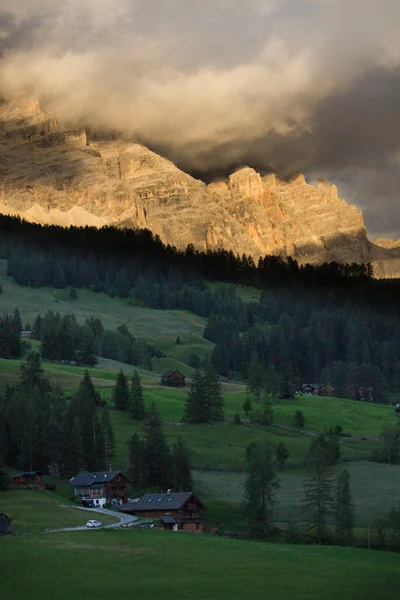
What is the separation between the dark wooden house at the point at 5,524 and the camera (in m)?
85.2

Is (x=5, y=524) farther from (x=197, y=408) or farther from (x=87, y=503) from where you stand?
(x=197, y=408)

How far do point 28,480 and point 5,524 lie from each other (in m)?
27.8

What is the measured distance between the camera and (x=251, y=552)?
80.9 meters

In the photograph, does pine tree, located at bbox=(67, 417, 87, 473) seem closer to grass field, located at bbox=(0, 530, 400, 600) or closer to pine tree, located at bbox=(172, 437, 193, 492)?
pine tree, located at bbox=(172, 437, 193, 492)

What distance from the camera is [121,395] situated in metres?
148

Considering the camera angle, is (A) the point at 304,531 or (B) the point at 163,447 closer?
(A) the point at 304,531

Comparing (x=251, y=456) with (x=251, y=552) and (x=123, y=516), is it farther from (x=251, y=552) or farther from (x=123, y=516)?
(x=251, y=552)

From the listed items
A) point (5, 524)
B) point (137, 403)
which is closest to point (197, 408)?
point (137, 403)

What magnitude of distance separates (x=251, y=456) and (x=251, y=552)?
28806 millimetres

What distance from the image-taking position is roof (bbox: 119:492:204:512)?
103 metres

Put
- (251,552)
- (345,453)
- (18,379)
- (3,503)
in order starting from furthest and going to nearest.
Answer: (18,379) < (345,453) < (3,503) < (251,552)

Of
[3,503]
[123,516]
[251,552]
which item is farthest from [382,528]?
[3,503]

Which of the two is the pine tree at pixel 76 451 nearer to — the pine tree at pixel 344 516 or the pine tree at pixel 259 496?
the pine tree at pixel 259 496

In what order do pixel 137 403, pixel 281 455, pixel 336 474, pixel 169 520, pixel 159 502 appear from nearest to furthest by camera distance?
pixel 169 520, pixel 159 502, pixel 336 474, pixel 281 455, pixel 137 403
